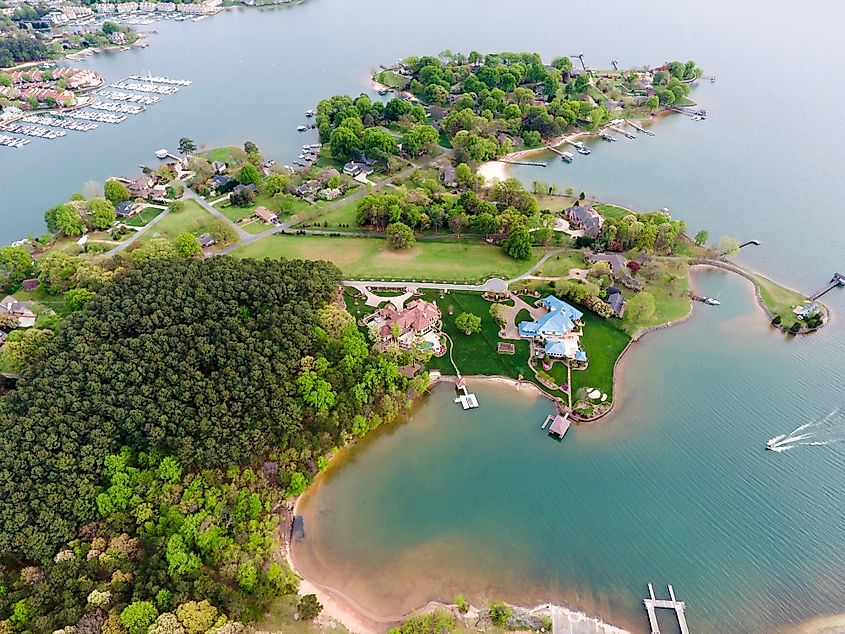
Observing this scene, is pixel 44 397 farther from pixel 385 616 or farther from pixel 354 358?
pixel 385 616

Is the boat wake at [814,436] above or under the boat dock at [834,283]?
under

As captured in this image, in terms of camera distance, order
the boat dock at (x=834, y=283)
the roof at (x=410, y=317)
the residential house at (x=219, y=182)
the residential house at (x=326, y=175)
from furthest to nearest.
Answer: the residential house at (x=326, y=175)
the residential house at (x=219, y=182)
the boat dock at (x=834, y=283)
the roof at (x=410, y=317)

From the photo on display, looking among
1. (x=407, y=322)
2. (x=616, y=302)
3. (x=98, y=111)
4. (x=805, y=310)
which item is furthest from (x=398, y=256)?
(x=98, y=111)

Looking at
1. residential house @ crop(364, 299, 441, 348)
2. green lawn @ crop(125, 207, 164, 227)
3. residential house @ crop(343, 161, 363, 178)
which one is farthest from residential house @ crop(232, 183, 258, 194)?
residential house @ crop(364, 299, 441, 348)

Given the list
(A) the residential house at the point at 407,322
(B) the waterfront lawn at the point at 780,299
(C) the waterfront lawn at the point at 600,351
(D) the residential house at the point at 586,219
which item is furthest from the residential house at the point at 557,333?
(B) the waterfront lawn at the point at 780,299

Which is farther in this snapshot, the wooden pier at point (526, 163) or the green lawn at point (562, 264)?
the wooden pier at point (526, 163)

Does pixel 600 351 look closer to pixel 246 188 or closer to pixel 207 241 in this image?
pixel 207 241

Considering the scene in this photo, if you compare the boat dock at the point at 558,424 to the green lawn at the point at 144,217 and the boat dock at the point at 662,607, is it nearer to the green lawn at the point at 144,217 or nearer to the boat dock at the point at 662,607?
the boat dock at the point at 662,607
